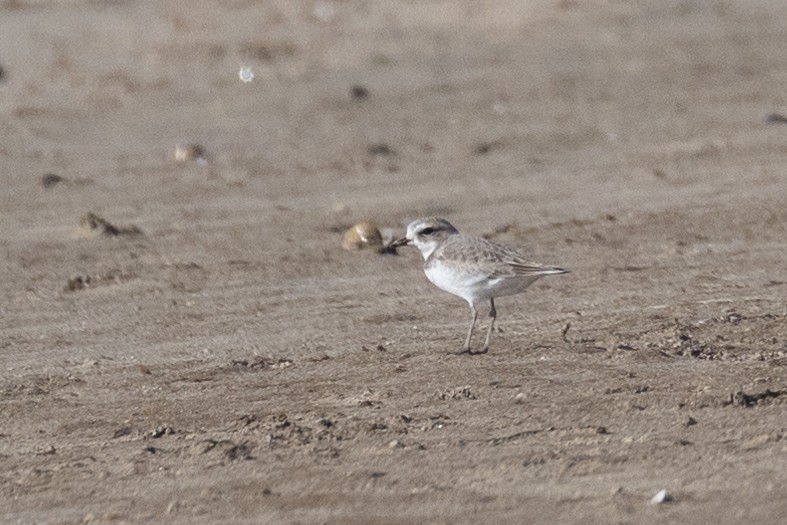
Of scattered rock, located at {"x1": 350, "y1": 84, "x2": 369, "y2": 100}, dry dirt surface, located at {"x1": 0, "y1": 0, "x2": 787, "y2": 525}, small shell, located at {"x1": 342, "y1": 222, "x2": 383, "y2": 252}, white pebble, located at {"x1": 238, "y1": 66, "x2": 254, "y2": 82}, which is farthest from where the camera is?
white pebble, located at {"x1": 238, "y1": 66, "x2": 254, "y2": 82}

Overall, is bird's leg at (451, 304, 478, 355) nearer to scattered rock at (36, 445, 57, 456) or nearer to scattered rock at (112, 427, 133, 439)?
scattered rock at (112, 427, 133, 439)

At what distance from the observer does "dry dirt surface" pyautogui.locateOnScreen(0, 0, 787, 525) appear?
6.68m

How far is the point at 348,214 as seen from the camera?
38.2ft

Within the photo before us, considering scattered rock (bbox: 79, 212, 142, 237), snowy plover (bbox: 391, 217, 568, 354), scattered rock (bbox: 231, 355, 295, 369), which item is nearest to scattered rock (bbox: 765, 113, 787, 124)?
scattered rock (bbox: 79, 212, 142, 237)

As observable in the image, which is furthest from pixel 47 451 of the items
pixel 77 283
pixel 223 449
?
pixel 77 283

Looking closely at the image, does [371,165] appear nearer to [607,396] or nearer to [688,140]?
[688,140]

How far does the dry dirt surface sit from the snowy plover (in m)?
0.32

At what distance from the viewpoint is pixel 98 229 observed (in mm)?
11102

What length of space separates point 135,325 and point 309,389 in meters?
1.73

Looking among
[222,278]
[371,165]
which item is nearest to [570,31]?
[371,165]

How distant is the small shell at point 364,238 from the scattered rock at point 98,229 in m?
1.63

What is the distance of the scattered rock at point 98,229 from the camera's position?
11086 millimetres

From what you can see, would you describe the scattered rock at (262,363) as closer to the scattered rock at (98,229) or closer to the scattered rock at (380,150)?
the scattered rock at (98,229)

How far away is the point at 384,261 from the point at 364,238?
0.27 m
